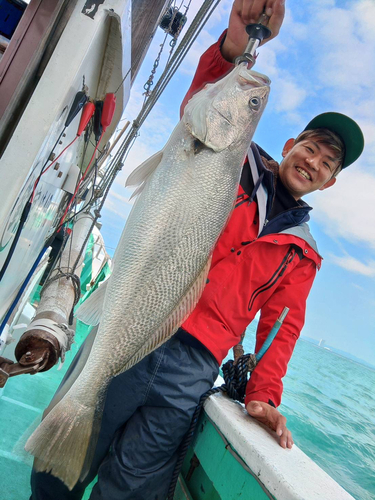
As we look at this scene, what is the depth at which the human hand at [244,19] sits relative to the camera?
1.83 m

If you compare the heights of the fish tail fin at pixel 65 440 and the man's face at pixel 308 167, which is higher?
the man's face at pixel 308 167

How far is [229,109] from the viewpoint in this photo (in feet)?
6.47

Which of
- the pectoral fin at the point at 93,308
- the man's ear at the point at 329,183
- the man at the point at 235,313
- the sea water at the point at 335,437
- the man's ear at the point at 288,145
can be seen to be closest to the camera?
the pectoral fin at the point at 93,308

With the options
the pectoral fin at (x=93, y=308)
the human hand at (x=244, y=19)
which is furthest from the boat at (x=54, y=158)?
the human hand at (x=244, y=19)

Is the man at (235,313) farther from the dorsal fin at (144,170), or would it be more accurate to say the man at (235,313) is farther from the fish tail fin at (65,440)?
the dorsal fin at (144,170)

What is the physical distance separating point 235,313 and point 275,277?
1.24 feet

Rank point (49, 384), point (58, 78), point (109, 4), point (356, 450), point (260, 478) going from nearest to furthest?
point (260, 478) → point (58, 78) → point (109, 4) → point (49, 384) → point (356, 450)

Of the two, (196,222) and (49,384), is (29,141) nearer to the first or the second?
(196,222)

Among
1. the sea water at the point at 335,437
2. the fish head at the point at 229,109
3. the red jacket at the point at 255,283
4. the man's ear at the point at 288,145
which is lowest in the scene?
the sea water at the point at 335,437

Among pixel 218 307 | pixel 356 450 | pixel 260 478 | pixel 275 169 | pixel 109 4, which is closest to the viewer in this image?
pixel 260 478

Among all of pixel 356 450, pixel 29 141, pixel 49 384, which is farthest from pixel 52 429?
pixel 356 450

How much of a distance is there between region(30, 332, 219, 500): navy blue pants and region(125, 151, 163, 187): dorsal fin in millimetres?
951

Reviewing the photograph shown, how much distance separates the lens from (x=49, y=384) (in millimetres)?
4254

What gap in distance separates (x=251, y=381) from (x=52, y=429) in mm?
1213
